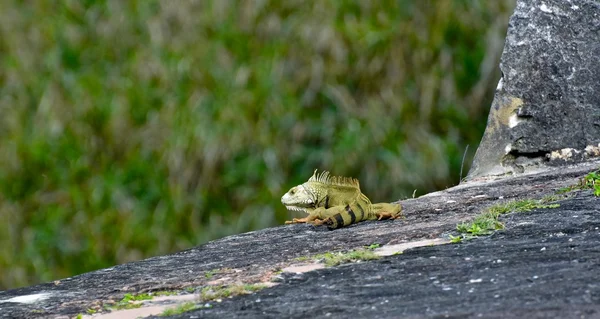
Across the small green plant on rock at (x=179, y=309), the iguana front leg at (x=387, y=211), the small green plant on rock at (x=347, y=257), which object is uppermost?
the iguana front leg at (x=387, y=211)

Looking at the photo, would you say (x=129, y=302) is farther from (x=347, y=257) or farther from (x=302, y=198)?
(x=302, y=198)

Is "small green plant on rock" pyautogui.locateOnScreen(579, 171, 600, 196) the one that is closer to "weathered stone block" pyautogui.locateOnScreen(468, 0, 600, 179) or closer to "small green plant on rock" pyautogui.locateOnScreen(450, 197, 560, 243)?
"small green plant on rock" pyautogui.locateOnScreen(450, 197, 560, 243)


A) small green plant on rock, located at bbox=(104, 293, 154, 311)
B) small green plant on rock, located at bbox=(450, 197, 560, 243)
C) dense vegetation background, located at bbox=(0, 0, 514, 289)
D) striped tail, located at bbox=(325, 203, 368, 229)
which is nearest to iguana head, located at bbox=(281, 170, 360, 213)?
striped tail, located at bbox=(325, 203, 368, 229)

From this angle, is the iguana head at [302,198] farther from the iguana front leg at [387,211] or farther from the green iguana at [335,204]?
the iguana front leg at [387,211]

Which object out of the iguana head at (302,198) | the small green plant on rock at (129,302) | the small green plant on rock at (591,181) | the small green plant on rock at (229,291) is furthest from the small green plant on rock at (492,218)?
the iguana head at (302,198)

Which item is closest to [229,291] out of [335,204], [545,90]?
[335,204]

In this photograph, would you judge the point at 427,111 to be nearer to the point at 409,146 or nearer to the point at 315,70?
the point at 409,146

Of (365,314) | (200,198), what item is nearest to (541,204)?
(365,314)
